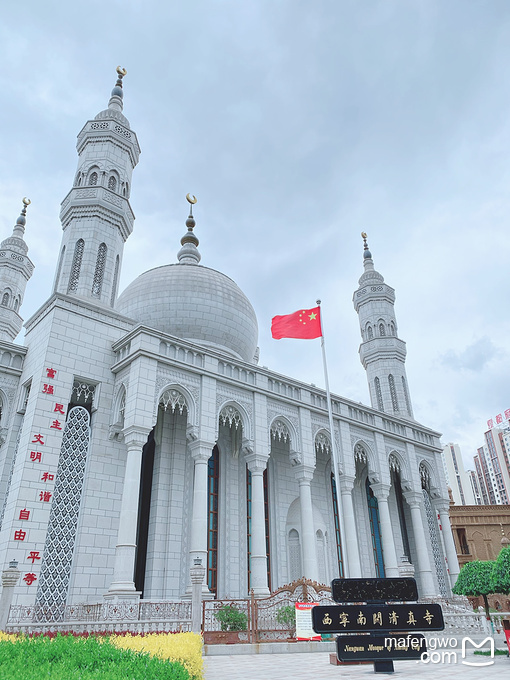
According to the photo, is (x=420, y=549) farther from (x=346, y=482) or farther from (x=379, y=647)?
(x=379, y=647)

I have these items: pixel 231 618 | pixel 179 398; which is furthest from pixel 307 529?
pixel 179 398

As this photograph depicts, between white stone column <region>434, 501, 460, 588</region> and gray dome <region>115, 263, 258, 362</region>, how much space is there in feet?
46.9

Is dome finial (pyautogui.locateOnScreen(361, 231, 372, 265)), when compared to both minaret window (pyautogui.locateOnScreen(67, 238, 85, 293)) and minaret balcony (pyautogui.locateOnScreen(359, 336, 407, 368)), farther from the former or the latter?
minaret window (pyautogui.locateOnScreen(67, 238, 85, 293))

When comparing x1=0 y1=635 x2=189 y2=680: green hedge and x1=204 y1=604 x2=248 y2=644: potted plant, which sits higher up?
x1=204 y1=604 x2=248 y2=644: potted plant

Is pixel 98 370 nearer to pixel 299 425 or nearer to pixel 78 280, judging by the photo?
pixel 78 280

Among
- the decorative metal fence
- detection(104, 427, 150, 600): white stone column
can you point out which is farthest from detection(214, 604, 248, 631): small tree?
detection(104, 427, 150, 600): white stone column

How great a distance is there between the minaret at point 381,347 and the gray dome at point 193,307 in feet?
32.5

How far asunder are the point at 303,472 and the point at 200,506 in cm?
584

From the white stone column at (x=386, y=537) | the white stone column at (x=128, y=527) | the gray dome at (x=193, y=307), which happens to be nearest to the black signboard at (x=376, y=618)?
the white stone column at (x=128, y=527)

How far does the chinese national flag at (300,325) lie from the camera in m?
20.5

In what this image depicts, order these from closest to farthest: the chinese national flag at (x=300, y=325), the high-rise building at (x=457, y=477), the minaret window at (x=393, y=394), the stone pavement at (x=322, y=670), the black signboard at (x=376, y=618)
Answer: the black signboard at (x=376, y=618) → the stone pavement at (x=322, y=670) → the chinese national flag at (x=300, y=325) → the minaret window at (x=393, y=394) → the high-rise building at (x=457, y=477)

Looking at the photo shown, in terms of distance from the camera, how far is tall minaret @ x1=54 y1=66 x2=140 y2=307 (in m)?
22.1

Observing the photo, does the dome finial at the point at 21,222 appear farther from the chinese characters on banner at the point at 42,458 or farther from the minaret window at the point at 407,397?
the minaret window at the point at 407,397

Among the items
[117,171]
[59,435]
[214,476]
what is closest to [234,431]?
[214,476]
